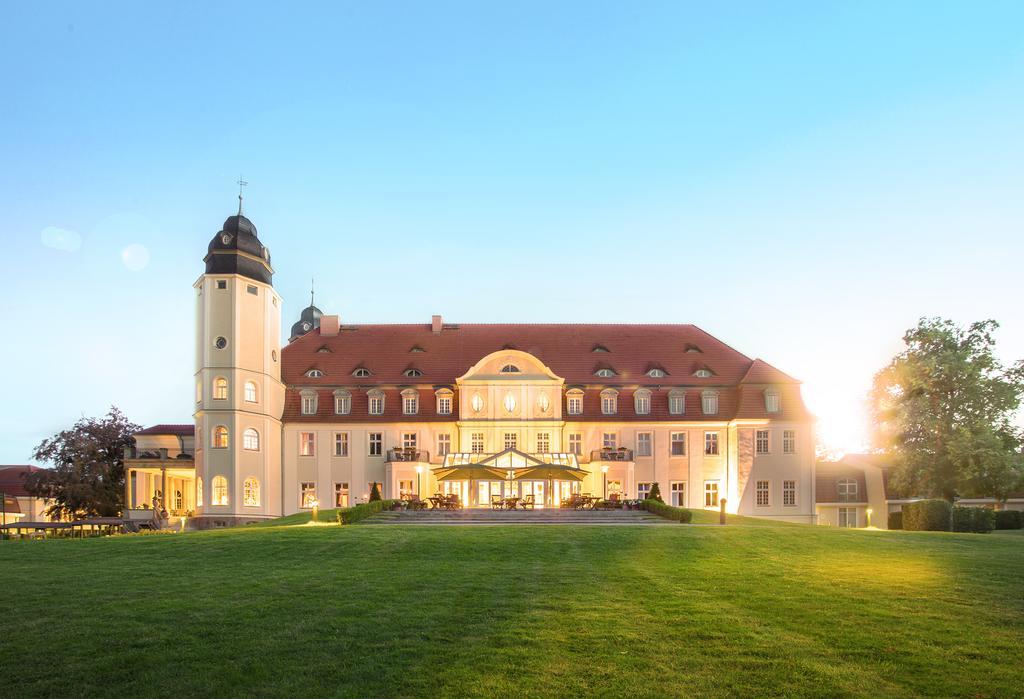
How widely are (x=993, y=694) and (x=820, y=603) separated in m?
4.53

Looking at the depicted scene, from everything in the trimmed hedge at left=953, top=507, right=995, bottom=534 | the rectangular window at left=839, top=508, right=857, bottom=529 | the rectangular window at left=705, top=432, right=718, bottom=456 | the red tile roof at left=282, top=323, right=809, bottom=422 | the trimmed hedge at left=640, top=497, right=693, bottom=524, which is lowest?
the rectangular window at left=839, top=508, right=857, bottom=529

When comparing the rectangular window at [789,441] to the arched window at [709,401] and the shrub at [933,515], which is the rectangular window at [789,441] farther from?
the shrub at [933,515]

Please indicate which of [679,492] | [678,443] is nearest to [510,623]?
[679,492]

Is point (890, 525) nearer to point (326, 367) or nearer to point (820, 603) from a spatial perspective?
point (326, 367)

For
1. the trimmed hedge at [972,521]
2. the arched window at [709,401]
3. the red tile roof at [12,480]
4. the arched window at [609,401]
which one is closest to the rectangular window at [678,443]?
the arched window at [709,401]

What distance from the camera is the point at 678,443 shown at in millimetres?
47750

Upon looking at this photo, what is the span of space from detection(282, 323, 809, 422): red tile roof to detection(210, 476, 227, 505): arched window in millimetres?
5334

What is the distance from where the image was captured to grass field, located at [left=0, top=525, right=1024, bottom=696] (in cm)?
1024

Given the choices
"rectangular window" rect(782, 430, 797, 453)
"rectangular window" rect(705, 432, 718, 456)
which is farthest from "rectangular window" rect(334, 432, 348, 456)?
"rectangular window" rect(782, 430, 797, 453)

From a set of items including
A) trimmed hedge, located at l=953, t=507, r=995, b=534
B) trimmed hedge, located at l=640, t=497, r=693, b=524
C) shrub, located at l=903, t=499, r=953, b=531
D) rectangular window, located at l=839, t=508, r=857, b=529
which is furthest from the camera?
rectangular window, located at l=839, t=508, r=857, b=529

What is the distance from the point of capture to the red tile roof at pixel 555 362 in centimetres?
4759

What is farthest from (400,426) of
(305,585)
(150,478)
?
(305,585)

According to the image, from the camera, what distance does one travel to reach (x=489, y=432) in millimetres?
46688

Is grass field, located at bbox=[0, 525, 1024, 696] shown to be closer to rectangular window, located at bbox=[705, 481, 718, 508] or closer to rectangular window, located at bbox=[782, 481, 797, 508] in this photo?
rectangular window, located at bbox=[782, 481, 797, 508]
